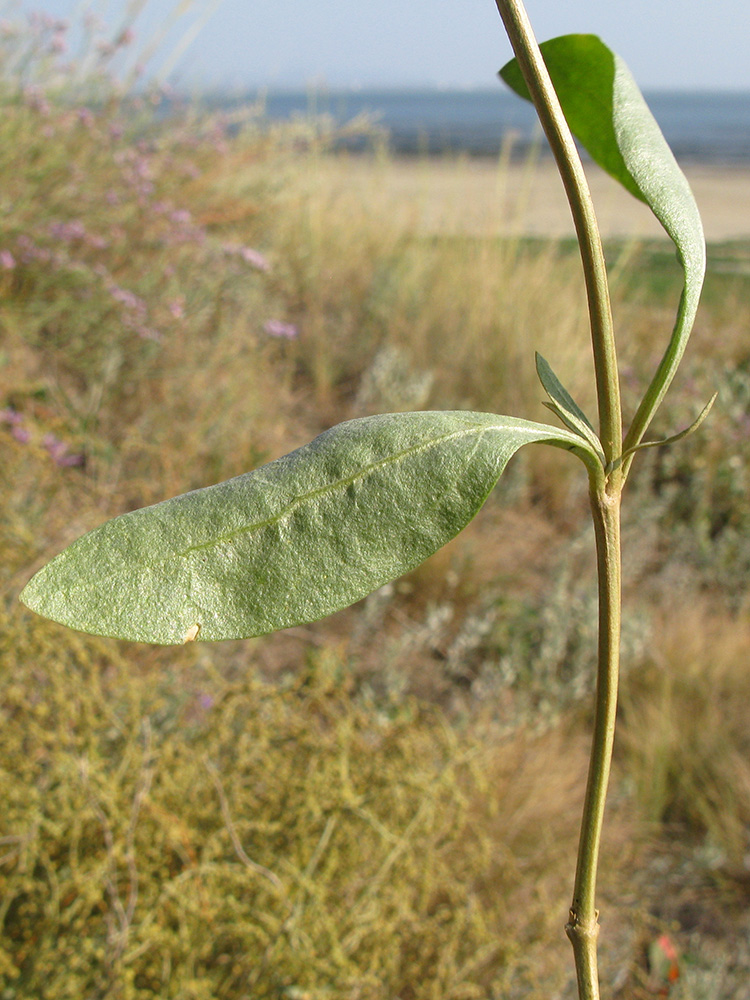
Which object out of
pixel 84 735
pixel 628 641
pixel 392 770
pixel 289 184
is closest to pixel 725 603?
pixel 628 641

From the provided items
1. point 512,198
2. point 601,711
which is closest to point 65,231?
point 601,711

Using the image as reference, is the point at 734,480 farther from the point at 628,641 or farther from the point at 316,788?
the point at 316,788

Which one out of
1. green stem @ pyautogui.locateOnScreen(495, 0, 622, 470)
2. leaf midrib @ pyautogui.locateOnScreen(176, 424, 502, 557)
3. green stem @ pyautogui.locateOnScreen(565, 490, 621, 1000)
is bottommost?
green stem @ pyautogui.locateOnScreen(565, 490, 621, 1000)

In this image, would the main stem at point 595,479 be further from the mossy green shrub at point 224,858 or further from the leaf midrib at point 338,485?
the mossy green shrub at point 224,858

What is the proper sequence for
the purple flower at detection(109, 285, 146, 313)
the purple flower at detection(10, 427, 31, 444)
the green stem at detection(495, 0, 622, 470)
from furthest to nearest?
the purple flower at detection(109, 285, 146, 313) < the purple flower at detection(10, 427, 31, 444) < the green stem at detection(495, 0, 622, 470)

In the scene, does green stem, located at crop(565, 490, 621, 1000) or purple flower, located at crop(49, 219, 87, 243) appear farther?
purple flower, located at crop(49, 219, 87, 243)

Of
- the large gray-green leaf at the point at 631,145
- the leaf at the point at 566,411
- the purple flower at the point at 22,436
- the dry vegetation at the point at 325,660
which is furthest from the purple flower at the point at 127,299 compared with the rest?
the leaf at the point at 566,411

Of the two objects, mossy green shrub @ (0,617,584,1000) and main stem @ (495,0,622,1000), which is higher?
main stem @ (495,0,622,1000)

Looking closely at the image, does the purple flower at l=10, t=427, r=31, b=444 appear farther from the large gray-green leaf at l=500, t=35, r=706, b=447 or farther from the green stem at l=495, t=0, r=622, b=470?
the green stem at l=495, t=0, r=622, b=470

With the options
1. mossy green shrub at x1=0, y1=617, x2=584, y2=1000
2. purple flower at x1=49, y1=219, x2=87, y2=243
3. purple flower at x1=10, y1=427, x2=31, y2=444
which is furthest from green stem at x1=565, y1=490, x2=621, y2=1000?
purple flower at x1=49, y1=219, x2=87, y2=243
